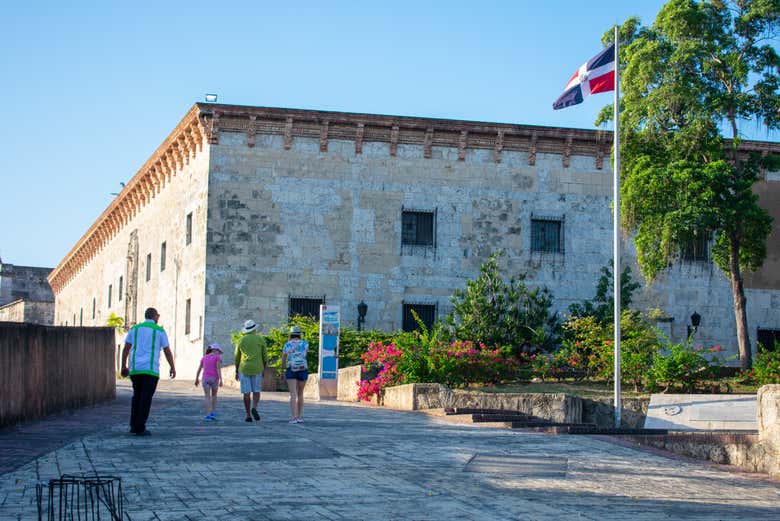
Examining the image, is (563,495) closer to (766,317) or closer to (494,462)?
(494,462)

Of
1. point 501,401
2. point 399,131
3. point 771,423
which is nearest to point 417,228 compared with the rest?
point 399,131

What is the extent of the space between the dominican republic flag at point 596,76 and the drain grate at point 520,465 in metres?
10.5

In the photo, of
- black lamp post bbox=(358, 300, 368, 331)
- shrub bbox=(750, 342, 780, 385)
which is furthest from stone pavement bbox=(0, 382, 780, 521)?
black lamp post bbox=(358, 300, 368, 331)

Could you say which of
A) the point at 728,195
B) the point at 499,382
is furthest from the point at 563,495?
the point at 728,195

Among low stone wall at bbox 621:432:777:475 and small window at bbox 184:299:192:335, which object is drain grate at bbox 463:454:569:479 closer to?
low stone wall at bbox 621:432:777:475

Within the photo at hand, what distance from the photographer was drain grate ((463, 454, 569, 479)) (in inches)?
436

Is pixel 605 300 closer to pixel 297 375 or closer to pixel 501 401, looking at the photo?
pixel 501 401

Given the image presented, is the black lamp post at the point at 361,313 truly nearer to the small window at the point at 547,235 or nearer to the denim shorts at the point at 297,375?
the small window at the point at 547,235

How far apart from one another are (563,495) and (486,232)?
23321 mm

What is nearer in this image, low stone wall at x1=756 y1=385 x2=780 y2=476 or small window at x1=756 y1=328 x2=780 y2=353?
low stone wall at x1=756 y1=385 x2=780 y2=476

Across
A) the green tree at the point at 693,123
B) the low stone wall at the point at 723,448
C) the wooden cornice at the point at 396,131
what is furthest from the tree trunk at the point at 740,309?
the low stone wall at the point at 723,448

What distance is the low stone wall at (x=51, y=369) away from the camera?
557 inches

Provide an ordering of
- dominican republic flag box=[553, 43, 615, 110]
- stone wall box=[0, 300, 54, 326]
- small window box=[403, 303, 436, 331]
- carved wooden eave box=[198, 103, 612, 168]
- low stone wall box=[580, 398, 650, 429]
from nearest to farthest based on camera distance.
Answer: low stone wall box=[580, 398, 650, 429] → dominican republic flag box=[553, 43, 615, 110] → carved wooden eave box=[198, 103, 612, 168] → small window box=[403, 303, 436, 331] → stone wall box=[0, 300, 54, 326]

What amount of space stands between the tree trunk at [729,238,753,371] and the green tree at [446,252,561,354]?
5434mm
